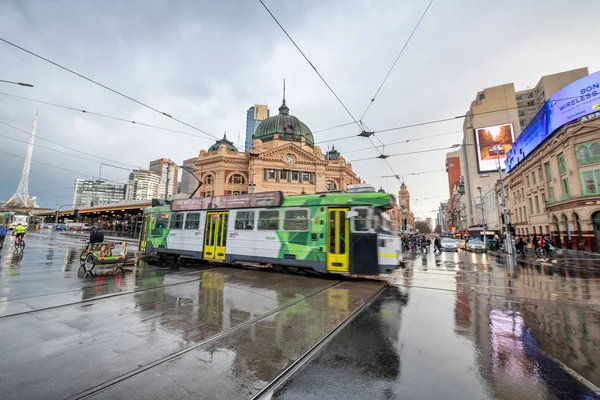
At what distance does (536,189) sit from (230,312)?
40.0 metres

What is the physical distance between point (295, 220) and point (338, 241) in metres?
2.15

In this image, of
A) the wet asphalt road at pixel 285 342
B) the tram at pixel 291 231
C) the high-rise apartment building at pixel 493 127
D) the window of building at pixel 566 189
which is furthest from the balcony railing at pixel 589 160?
the high-rise apartment building at pixel 493 127

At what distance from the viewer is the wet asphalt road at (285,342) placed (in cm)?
320

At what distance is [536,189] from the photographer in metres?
31.0

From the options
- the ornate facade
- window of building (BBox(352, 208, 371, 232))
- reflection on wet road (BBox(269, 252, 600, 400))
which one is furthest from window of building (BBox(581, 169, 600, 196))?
the ornate facade

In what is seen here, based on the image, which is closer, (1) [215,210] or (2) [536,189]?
(1) [215,210]

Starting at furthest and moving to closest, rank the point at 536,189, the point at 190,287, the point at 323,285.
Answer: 1. the point at 536,189
2. the point at 323,285
3. the point at 190,287

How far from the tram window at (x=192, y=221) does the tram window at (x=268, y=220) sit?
13.7 feet

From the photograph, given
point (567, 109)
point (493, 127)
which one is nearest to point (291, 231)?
point (567, 109)

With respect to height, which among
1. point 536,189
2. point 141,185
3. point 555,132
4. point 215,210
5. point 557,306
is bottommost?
point 557,306

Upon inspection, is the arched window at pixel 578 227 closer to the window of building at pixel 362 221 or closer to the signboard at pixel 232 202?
the window of building at pixel 362 221

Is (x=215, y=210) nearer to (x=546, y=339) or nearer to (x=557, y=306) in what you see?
(x=546, y=339)

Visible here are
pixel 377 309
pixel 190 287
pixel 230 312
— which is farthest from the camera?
pixel 190 287

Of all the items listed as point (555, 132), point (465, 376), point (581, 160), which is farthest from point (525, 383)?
point (555, 132)
